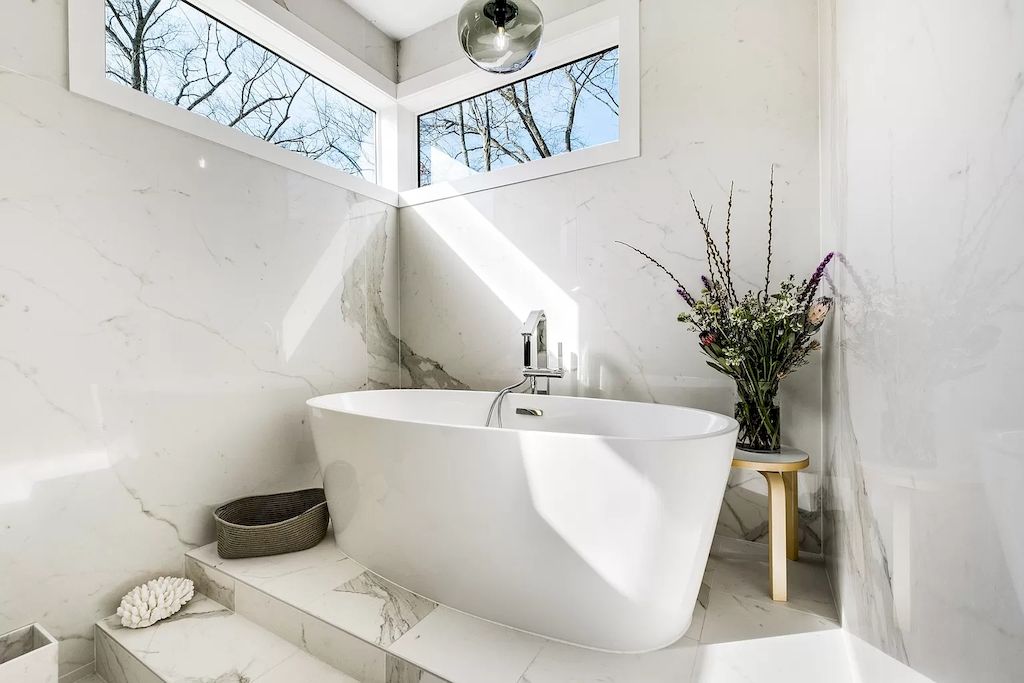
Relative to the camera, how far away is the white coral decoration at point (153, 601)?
143cm

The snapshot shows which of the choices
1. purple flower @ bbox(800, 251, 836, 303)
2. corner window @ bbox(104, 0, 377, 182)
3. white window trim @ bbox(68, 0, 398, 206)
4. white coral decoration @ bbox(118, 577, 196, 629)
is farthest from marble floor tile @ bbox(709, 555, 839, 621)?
corner window @ bbox(104, 0, 377, 182)

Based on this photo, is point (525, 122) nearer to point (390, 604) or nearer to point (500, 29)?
point (500, 29)

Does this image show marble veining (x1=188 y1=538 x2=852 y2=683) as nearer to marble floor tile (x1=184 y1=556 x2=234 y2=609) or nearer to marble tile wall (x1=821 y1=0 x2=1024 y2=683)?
marble floor tile (x1=184 y1=556 x2=234 y2=609)

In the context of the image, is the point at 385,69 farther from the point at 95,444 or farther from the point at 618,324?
the point at 95,444

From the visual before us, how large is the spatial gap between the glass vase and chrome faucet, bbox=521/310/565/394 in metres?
0.75

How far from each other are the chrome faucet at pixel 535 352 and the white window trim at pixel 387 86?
0.72 m

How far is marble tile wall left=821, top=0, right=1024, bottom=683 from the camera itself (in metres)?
0.49

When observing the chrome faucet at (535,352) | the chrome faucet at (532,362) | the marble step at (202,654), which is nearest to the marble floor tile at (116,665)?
the marble step at (202,654)

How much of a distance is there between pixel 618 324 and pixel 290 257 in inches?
59.6

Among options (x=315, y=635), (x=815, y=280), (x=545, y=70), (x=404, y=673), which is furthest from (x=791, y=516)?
(x=545, y=70)

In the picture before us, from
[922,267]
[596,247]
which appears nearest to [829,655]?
[922,267]

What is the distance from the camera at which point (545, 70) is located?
7.76 ft

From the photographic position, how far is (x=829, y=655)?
1142 mm

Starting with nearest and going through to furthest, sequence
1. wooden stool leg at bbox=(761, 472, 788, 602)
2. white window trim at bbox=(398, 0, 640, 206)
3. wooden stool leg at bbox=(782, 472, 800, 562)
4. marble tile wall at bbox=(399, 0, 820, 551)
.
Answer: wooden stool leg at bbox=(761, 472, 788, 602)
wooden stool leg at bbox=(782, 472, 800, 562)
marble tile wall at bbox=(399, 0, 820, 551)
white window trim at bbox=(398, 0, 640, 206)
